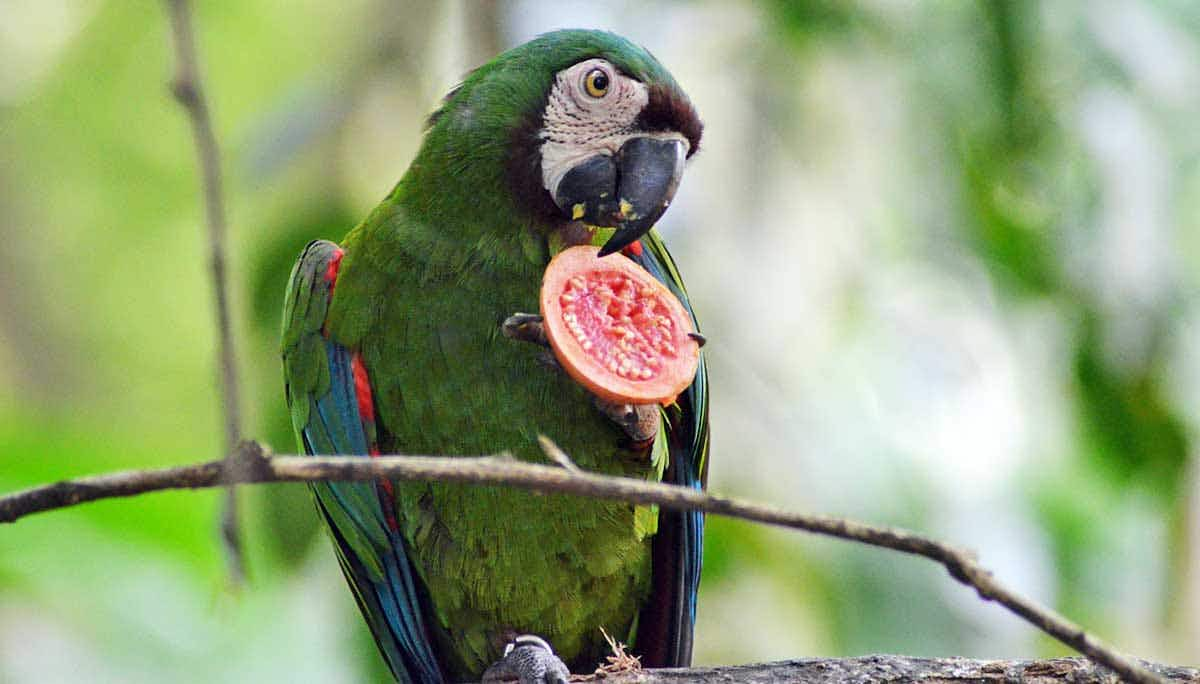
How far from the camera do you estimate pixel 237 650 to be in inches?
122

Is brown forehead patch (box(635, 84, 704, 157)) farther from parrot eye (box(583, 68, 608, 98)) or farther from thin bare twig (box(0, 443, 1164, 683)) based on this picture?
thin bare twig (box(0, 443, 1164, 683))

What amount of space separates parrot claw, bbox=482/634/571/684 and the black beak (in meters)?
0.67

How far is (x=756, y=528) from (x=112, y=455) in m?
1.79

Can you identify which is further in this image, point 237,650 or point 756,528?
point 756,528

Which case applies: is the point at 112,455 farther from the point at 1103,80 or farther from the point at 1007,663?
the point at 1103,80

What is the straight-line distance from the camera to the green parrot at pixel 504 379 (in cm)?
201

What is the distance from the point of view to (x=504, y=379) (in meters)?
2.01

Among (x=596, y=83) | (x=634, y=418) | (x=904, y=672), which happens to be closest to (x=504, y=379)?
(x=634, y=418)

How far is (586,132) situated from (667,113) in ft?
A: 0.45

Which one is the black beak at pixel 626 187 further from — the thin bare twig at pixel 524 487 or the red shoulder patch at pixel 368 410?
the thin bare twig at pixel 524 487

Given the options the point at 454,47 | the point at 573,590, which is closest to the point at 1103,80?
the point at 454,47

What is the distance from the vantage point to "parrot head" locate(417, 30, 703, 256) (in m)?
1.98

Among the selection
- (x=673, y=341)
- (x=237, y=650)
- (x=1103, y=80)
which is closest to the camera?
(x=673, y=341)

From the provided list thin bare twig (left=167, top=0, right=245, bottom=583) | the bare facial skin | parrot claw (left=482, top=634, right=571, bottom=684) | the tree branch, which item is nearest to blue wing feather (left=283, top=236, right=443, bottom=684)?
parrot claw (left=482, top=634, right=571, bottom=684)
